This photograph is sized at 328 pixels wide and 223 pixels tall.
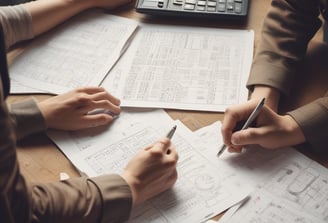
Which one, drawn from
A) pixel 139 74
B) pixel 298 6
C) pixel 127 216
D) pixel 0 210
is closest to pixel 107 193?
pixel 127 216

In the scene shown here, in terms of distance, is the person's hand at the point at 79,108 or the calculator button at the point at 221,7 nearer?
the person's hand at the point at 79,108

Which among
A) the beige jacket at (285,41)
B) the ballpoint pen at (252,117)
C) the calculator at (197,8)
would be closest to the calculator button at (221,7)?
the calculator at (197,8)

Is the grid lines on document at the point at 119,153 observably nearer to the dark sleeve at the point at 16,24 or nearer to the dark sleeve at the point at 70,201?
the dark sleeve at the point at 70,201

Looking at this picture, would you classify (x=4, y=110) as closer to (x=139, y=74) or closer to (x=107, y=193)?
(x=107, y=193)

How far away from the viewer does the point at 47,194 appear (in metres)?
0.64

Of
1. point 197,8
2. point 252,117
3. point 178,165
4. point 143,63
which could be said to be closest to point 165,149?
point 178,165

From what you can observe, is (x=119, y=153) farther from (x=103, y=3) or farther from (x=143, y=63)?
(x=103, y=3)

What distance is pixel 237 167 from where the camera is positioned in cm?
73

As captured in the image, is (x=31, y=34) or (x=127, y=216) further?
(x=31, y=34)

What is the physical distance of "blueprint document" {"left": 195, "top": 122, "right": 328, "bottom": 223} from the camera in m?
0.66

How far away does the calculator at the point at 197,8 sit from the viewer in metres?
1.01

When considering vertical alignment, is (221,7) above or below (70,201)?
above

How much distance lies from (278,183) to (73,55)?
49 centimetres

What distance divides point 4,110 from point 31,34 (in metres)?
0.51
